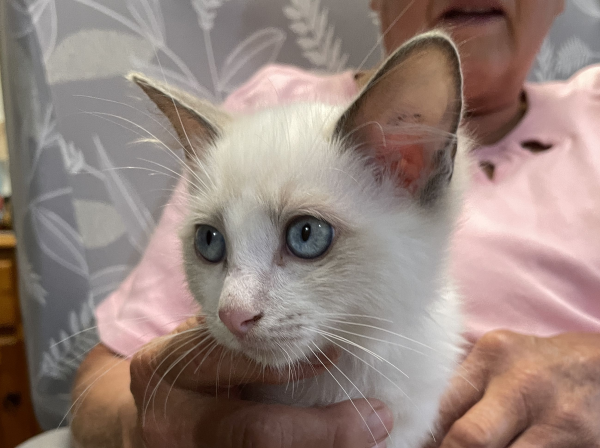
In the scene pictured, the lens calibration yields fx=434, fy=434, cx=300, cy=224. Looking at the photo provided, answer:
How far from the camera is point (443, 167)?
0.49m

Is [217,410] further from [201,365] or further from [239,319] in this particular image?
[239,319]

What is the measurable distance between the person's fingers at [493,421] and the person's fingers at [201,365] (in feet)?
0.77

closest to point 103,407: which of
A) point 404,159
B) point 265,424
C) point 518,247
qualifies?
point 265,424

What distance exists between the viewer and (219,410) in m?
0.54

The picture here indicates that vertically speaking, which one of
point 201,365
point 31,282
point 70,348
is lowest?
point 70,348

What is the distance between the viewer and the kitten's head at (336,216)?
43 centimetres

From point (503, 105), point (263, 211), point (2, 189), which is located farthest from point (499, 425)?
point (2, 189)

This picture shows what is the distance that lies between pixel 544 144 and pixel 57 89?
117 cm

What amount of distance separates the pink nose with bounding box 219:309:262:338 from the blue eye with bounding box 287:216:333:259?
3.1 inches

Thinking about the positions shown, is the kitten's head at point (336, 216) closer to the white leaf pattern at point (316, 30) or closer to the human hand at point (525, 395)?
the human hand at point (525, 395)

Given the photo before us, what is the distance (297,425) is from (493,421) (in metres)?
0.29

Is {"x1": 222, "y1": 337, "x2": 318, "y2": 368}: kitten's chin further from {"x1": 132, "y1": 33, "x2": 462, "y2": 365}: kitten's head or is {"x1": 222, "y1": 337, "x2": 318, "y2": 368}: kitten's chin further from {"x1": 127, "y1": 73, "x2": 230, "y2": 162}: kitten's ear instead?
{"x1": 127, "y1": 73, "x2": 230, "y2": 162}: kitten's ear

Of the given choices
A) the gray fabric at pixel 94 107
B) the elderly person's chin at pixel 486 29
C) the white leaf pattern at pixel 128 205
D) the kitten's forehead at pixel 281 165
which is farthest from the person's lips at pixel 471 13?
the white leaf pattern at pixel 128 205

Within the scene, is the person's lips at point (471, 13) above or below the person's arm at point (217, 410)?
above
